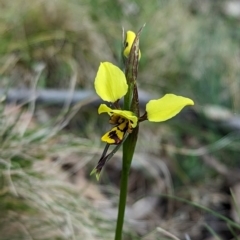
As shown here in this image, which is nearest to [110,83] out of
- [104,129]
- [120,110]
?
[120,110]

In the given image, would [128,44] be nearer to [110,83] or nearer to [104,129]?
[110,83]

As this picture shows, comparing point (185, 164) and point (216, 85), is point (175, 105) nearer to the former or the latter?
point (185, 164)

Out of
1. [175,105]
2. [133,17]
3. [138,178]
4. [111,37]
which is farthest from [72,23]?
[175,105]

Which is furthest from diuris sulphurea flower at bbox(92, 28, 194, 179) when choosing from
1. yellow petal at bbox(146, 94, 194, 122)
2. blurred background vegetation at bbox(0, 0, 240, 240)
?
blurred background vegetation at bbox(0, 0, 240, 240)

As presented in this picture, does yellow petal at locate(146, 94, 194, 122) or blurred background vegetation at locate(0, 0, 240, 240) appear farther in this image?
blurred background vegetation at locate(0, 0, 240, 240)

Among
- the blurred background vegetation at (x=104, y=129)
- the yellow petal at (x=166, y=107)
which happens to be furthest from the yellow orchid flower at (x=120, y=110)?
the blurred background vegetation at (x=104, y=129)

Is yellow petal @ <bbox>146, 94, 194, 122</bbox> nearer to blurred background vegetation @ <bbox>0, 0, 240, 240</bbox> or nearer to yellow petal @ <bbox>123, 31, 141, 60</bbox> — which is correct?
yellow petal @ <bbox>123, 31, 141, 60</bbox>
